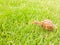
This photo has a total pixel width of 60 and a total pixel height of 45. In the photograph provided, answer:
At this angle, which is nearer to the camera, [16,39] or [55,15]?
[16,39]

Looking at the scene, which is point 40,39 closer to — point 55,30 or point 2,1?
point 55,30

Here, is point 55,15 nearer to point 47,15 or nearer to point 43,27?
point 47,15

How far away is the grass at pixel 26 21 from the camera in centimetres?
247

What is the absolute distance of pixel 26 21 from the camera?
2.88m

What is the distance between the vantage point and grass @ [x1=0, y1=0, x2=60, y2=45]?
8.11 ft

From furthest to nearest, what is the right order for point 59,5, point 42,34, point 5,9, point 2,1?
point 59,5 → point 2,1 → point 5,9 → point 42,34

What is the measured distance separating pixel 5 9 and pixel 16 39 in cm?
86

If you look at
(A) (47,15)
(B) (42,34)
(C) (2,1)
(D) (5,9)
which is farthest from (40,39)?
(C) (2,1)

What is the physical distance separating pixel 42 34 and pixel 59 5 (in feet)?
4.37

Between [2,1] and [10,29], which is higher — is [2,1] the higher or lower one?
the higher one

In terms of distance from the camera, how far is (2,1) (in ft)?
11.3

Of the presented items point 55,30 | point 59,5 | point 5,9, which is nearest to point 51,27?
point 55,30

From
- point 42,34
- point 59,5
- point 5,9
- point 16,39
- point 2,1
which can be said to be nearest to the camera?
point 16,39

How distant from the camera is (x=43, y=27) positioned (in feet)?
8.80
